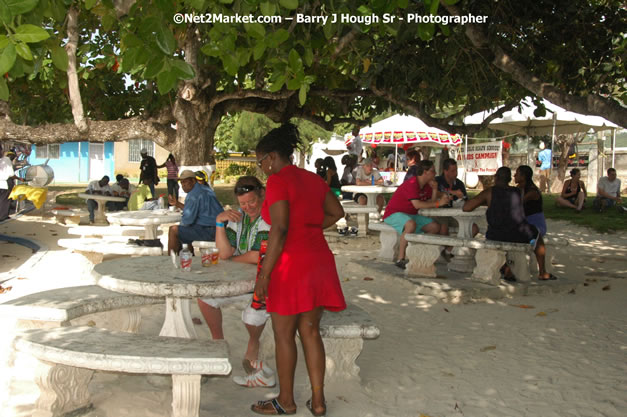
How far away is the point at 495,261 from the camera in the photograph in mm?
6758

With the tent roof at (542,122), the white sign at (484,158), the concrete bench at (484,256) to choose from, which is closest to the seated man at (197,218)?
the concrete bench at (484,256)

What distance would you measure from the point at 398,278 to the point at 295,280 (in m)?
4.01

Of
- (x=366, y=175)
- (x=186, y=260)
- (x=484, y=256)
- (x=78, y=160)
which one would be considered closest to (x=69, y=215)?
(x=366, y=175)

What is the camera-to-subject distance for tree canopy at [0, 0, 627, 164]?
3.05m

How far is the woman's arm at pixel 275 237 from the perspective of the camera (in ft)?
10.5

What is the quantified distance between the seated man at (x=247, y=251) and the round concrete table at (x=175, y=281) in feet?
0.57

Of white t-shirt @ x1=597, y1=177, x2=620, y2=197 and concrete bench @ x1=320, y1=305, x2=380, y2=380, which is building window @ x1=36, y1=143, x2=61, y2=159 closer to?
white t-shirt @ x1=597, y1=177, x2=620, y2=197

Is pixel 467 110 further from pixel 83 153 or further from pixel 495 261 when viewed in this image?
pixel 83 153

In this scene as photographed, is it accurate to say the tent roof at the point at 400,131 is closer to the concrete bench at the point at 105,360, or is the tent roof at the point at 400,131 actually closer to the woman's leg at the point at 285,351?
the woman's leg at the point at 285,351

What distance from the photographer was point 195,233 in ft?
22.1

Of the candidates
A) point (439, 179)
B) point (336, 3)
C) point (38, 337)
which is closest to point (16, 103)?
point (439, 179)

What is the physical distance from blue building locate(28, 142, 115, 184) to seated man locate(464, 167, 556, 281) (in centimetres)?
2925

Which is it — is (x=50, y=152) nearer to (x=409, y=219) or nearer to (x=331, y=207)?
(x=409, y=219)

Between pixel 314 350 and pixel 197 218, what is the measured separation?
370 cm
